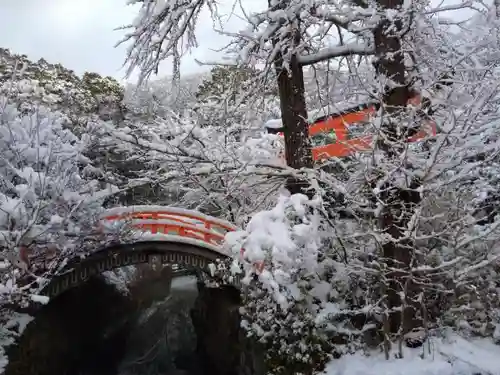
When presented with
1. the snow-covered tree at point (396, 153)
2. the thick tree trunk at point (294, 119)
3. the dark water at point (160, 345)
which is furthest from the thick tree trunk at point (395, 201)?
the dark water at point (160, 345)

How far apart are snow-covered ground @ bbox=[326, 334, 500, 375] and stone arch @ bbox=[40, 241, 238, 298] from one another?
3.89m

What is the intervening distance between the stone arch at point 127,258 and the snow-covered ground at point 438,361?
3.89 m

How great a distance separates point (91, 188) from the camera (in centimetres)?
977

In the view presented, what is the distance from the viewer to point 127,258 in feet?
36.4

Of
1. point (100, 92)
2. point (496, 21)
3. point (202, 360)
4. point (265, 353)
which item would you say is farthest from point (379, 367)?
point (100, 92)

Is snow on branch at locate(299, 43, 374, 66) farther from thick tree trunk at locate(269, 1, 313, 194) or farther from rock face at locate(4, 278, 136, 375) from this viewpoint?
rock face at locate(4, 278, 136, 375)

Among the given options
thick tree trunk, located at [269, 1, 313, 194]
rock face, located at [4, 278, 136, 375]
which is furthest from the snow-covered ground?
rock face, located at [4, 278, 136, 375]

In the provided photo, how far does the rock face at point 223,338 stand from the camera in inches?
390

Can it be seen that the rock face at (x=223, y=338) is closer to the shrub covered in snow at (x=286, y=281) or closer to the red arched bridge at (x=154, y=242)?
the shrub covered in snow at (x=286, y=281)

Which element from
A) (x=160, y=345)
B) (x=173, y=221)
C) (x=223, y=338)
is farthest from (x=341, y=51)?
(x=160, y=345)

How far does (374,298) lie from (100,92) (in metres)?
16.5

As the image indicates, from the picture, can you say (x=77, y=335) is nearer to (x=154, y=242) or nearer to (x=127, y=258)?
(x=127, y=258)

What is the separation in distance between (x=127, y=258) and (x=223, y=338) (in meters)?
3.46

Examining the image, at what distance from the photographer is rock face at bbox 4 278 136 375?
942 centimetres
